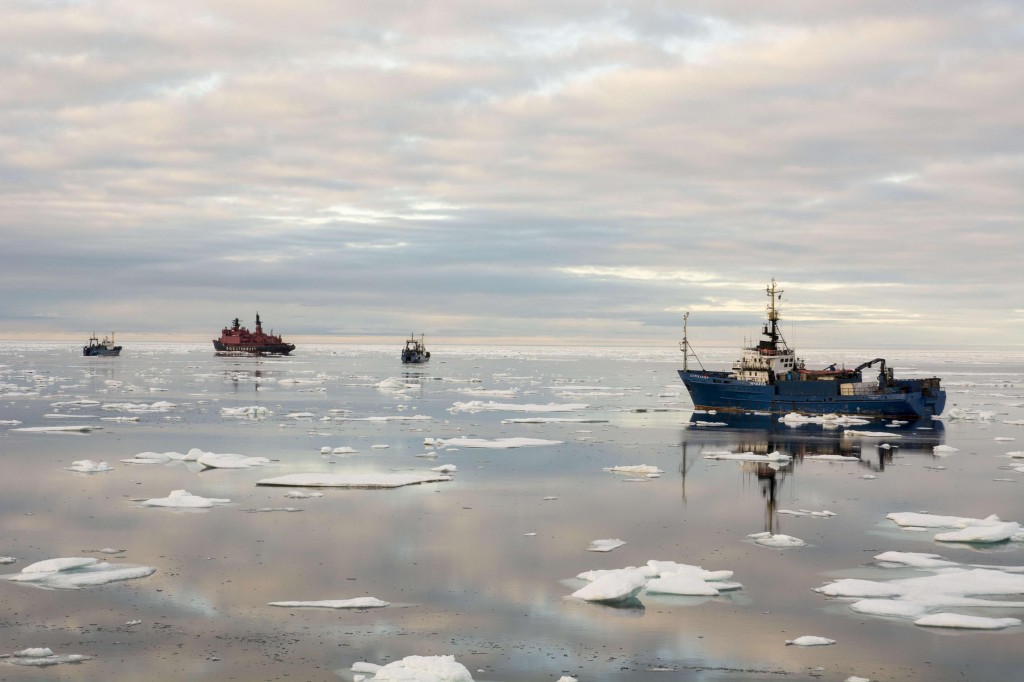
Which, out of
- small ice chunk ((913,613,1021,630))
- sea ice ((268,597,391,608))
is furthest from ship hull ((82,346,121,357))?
→ small ice chunk ((913,613,1021,630))

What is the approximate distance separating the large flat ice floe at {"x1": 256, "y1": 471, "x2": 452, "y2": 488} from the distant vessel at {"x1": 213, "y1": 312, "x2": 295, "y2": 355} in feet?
486

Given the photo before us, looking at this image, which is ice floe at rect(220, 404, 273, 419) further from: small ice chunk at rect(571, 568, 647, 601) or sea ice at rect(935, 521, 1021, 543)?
small ice chunk at rect(571, 568, 647, 601)

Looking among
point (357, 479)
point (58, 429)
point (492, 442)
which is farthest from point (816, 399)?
point (58, 429)

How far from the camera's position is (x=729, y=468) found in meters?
32.2

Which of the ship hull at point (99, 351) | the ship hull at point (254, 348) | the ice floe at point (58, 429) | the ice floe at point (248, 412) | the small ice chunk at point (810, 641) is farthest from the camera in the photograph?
the ship hull at point (254, 348)

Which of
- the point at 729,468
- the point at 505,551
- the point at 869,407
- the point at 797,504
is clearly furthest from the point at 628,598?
the point at 869,407

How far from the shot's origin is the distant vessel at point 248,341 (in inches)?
6713

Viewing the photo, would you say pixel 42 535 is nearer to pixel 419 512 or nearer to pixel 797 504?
pixel 419 512

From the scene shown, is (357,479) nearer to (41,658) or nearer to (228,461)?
(228,461)

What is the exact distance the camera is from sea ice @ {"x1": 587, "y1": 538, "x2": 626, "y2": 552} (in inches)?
727

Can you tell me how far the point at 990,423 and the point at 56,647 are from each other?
2011 inches

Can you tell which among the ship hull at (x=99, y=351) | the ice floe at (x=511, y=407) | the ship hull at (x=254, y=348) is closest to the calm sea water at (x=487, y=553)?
the ice floe at (x=511, y=407)

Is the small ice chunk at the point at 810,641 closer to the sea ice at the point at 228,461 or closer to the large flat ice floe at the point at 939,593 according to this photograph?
the large flat ice floe at the point at 939,593

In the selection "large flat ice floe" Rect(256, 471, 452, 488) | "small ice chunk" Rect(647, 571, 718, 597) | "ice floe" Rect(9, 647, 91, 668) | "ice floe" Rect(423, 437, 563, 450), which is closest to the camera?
"ice floe" Rect(9, 647, 91, 668)
